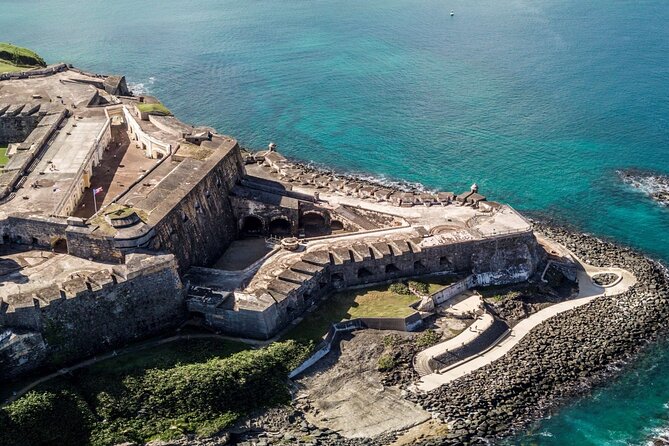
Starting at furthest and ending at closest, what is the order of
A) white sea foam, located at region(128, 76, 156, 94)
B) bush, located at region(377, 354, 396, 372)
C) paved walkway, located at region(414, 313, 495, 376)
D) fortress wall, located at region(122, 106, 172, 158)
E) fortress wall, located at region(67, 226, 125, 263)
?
white sea foam, located at region(128, 76, 156, 94)
fortress wall, located at region(122, 106, 172, 158)
fortress wall, located at region(67, 226, 125, 263)
paved walkway, located at region(414, 313, 495, 376)
bush, located at region(377, 354, 396, 372)

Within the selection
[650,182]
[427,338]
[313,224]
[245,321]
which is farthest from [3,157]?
[650,182]

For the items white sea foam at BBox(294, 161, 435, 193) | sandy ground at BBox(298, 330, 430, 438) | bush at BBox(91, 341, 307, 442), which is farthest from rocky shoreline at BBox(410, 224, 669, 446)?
white sea foam at BBox(294, 161, 435, 193)

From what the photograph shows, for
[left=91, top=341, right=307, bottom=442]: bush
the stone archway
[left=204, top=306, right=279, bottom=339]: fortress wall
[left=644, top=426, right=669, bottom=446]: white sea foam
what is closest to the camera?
[left=91, top=341, right=307, bottom=442]: bush

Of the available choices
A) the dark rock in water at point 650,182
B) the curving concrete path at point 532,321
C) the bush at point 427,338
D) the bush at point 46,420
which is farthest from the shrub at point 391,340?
the dark rock in water at point 650,182

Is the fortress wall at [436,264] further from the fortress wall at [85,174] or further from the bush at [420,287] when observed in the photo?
the fortress wall at [85,174]

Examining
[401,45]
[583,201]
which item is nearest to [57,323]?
[583,201]

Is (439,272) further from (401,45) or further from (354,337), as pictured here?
(401,45)

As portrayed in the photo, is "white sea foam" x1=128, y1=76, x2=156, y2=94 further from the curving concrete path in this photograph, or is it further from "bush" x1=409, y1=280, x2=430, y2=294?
the curving concrete path
